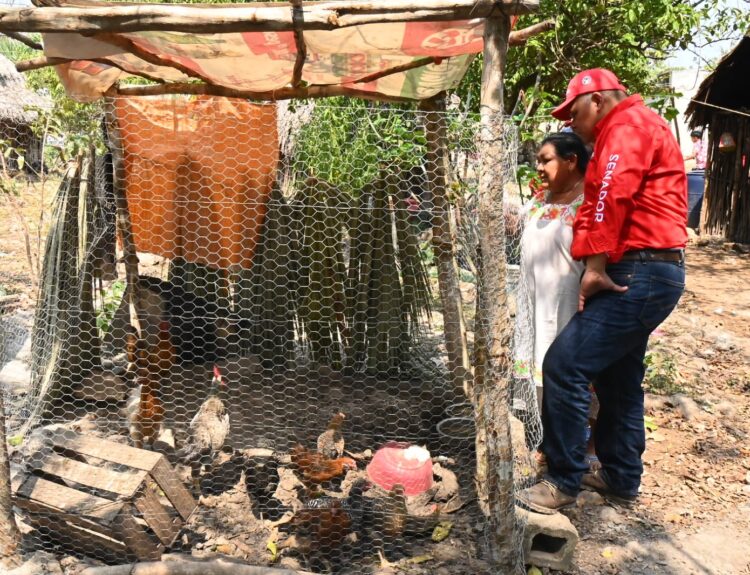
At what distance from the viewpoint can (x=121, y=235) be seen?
3670 millimetres

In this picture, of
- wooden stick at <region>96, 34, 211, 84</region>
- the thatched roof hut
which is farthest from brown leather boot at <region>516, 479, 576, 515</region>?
the thatched roof hut

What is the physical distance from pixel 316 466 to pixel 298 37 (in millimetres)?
2015

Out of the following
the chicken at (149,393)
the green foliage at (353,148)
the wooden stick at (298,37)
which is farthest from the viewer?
the green foliage at (353,148)

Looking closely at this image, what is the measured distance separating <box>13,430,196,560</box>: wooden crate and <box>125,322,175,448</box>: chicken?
620mm

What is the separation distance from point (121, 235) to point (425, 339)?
7.33 feet

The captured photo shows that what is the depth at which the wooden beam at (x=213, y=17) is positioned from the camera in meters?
2.33

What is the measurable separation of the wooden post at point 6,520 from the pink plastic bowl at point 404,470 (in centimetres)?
156

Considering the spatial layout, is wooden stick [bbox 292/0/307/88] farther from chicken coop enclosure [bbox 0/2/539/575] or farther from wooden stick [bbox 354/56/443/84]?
wooden stick [bbox 354/56/443/84]

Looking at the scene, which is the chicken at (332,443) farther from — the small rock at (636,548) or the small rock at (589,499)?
the small rock at (636,548)

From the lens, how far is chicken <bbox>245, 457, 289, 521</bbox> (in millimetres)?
3100

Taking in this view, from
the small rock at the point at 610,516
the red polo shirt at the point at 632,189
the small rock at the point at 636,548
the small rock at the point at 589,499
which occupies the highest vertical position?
the red polo shirt at the point at 632,189

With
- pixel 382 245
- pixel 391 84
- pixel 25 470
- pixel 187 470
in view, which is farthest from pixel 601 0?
pixel 25 470

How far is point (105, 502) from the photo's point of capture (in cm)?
267

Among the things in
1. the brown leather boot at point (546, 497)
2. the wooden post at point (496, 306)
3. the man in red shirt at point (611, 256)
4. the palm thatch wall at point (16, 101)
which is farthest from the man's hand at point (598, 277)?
the palm thatch wall at point (16, 101)
